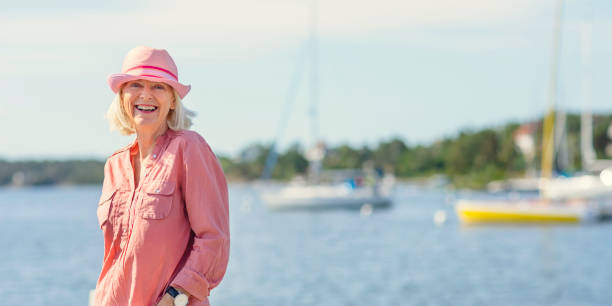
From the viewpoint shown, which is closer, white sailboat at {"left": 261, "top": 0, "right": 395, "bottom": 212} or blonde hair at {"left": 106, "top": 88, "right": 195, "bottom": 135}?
blonde hair at {"left": 106, "top": 88, "right": 195, "bottom": 135}

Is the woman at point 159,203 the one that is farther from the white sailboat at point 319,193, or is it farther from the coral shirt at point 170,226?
the white sailboat at point 319,193

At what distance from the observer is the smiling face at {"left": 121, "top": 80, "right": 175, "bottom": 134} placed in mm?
2600

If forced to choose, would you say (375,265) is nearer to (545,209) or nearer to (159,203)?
(545,209)

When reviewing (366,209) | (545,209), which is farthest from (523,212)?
(366,209)

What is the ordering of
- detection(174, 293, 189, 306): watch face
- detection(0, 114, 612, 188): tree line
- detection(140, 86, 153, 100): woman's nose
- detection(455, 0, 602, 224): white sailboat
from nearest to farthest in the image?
1. detection(174, 293, 189, 306): watch face
2. detection(140, 86, 153, 100): woman's nose
3. detection(455, 0, 602, 224): white sailboat
4. detection(0, 114, 612, 188): tree line

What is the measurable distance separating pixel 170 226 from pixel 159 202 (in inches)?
3.4

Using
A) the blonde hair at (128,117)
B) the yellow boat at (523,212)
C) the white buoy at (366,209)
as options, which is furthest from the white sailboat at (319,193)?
the blonde hair at (128,117)

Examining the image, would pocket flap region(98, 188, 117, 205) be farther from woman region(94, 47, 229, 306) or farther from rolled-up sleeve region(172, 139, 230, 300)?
rolled-up sleeve region(172, 139, 230, 300)

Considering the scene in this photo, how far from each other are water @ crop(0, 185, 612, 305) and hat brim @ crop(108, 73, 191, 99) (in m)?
14.0

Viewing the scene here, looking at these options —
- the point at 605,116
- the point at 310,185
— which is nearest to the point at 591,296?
the point at 310,185

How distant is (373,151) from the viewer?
12225 centimetres

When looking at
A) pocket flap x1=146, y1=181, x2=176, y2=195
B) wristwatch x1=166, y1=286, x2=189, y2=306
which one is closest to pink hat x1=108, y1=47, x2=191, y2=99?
pocket flap x1=146, y1=181, x2=176, y2=195

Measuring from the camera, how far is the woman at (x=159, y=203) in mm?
2498

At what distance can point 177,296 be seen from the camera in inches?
97.3
